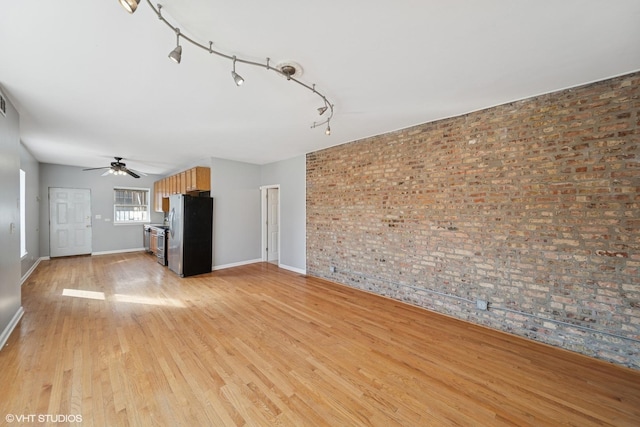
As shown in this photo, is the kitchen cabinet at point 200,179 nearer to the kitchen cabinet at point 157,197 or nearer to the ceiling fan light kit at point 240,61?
the kitchen cabinet at point 157,197

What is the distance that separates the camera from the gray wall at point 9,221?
2.54 meters

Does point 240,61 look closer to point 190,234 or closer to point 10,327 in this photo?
point 10,327

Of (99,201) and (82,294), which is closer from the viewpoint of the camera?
(82,294)

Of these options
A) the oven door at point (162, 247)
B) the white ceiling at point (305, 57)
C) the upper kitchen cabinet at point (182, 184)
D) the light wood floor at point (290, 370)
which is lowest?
the light wood floor at point (290, 370)

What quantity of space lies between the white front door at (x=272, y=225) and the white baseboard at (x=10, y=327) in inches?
166

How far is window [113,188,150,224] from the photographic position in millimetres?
7746

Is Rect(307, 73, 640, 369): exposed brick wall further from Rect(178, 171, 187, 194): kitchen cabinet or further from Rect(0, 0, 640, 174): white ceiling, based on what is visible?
Rect(178, 171, 187, 194): kitchen cabinet

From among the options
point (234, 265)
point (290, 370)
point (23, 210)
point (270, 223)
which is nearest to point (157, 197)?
point (23, 210)

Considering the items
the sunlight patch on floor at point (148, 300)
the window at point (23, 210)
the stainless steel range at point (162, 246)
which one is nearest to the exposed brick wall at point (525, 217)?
the sunlight patch on floor at point (148, 300)

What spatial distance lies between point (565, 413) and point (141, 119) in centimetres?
519

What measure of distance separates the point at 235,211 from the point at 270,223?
100 centimetres

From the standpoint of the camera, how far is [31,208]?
5.54 m

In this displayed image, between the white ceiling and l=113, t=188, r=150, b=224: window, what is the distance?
4852 millimetres

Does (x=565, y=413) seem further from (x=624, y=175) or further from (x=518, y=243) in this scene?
(x=624, y=175)
